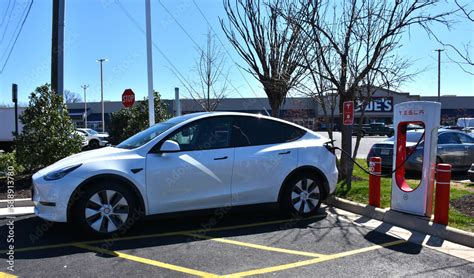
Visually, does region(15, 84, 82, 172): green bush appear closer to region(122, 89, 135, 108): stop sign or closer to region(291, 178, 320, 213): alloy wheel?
region(122, 89, 135, 108): stop sign

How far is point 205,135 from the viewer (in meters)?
6.28

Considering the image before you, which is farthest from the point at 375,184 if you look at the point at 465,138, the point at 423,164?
the point at 465,138

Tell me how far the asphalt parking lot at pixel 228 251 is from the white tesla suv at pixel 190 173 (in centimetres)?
37

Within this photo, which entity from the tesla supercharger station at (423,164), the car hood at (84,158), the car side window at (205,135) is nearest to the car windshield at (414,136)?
the tesla supercharger station at (423,164)

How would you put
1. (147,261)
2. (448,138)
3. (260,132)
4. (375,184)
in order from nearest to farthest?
(147,261) → (260,132) → (375,184) → (448,138)

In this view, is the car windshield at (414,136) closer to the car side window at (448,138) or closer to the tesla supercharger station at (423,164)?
the car side window at (448,138)

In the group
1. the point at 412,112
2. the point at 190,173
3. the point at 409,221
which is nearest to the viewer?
the point at 190,173

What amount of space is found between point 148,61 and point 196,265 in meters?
7.90

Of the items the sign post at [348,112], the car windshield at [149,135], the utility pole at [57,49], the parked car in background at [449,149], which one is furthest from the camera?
the parked car in background at [449,149]

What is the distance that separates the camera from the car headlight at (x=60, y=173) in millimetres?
5488

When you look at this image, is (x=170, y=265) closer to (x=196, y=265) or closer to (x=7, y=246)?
(x=196, y=265)

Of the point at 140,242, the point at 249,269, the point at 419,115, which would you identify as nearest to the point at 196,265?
the point at 249,269

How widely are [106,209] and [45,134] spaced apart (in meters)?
5.21

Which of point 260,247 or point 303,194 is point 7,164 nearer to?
point 303,194
